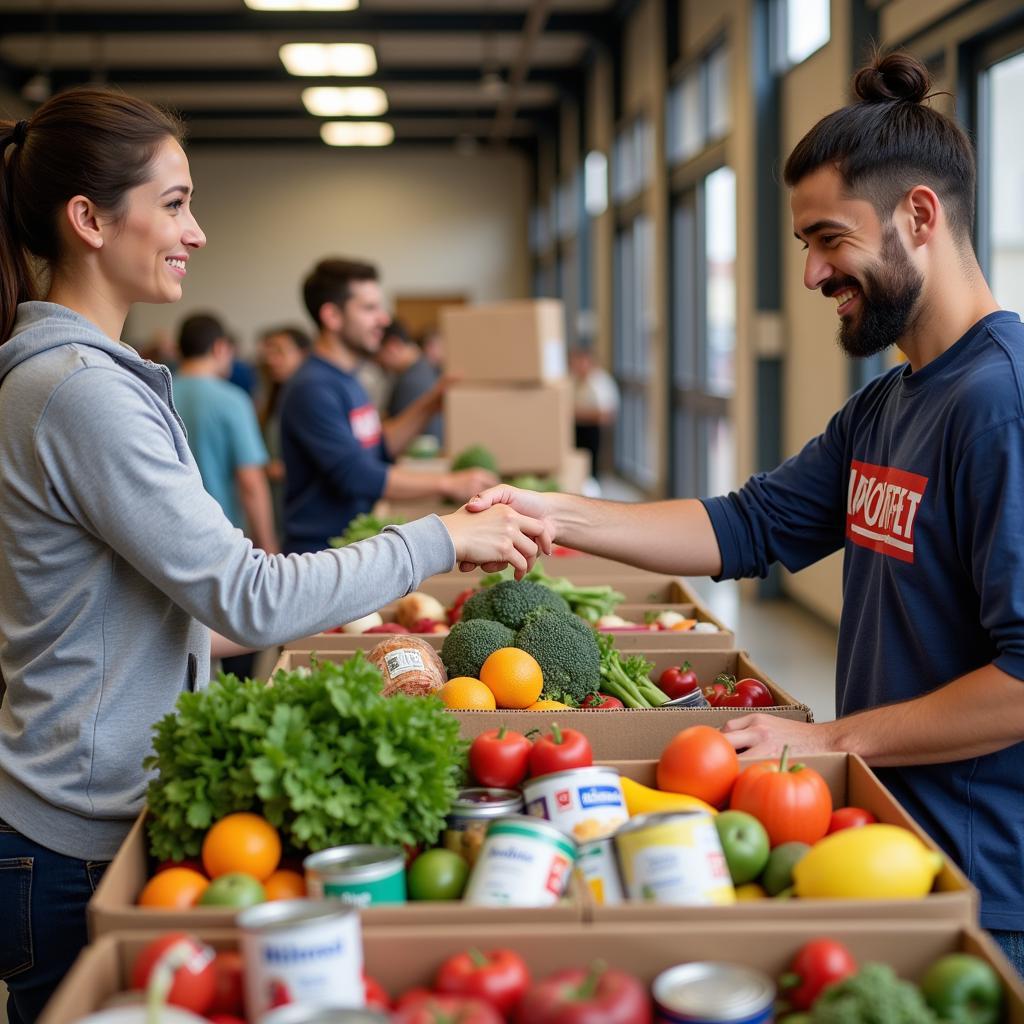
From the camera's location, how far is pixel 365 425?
4652 mm

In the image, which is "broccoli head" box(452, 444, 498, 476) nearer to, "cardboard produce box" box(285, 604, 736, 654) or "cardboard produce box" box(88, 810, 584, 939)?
"cardboard produce box" box(285, 604, 736, 654)

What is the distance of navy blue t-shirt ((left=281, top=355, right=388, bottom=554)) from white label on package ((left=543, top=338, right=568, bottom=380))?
106 cm

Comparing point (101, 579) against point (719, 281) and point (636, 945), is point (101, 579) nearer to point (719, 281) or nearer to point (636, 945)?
point (636, 945)

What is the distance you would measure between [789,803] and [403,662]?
812mm

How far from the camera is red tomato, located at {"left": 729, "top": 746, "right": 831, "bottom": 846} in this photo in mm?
1474

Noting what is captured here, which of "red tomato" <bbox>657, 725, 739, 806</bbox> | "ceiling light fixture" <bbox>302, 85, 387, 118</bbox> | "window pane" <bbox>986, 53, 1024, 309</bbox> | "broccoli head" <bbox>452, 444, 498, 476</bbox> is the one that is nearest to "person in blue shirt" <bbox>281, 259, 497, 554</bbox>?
"broccoli head" <bbox>452, 444, 498, 476</bbox>

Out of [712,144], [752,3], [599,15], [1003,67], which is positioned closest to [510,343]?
[1003,67]

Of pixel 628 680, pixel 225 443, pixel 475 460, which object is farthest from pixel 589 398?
pixel 628 680

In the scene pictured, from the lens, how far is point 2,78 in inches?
516

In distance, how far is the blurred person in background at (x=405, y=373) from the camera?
7859mm

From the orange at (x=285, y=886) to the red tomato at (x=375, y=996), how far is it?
195 mm

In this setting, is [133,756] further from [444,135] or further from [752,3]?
[444,135]

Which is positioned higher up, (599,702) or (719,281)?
(719,281)

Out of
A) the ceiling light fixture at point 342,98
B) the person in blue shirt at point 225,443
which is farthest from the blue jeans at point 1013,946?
the ceiling light fixture at point 342,98
